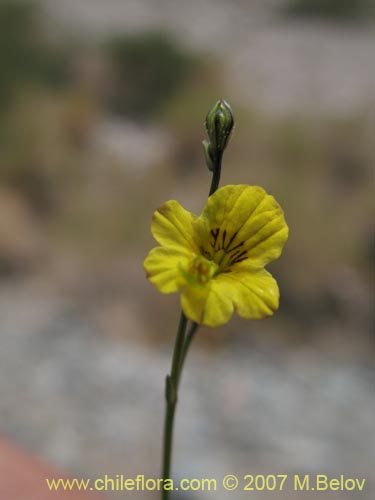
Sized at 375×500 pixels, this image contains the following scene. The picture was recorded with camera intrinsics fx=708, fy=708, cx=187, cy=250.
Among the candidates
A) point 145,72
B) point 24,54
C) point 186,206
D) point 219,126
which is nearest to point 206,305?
point 219,126

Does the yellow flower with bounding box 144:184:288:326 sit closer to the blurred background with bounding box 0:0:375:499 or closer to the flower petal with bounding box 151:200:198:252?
the flower petal with bounding box 151:200:198:252

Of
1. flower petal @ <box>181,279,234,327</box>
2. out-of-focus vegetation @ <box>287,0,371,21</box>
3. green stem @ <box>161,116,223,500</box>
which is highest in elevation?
out-of-focus vegetation @ <box>287,0,371,21</box>

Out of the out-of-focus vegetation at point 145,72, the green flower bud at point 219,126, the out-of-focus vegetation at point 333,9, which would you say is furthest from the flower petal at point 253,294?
the out-of-focus vegetation at point 333,9

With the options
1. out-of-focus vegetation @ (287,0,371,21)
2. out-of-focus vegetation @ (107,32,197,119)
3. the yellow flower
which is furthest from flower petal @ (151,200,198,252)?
out-of-focus vegetation @ (287,0,371,21)

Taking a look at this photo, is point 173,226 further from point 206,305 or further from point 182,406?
point 182,406

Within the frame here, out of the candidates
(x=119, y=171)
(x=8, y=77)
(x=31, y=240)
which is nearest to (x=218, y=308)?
(x=31, y=240)
